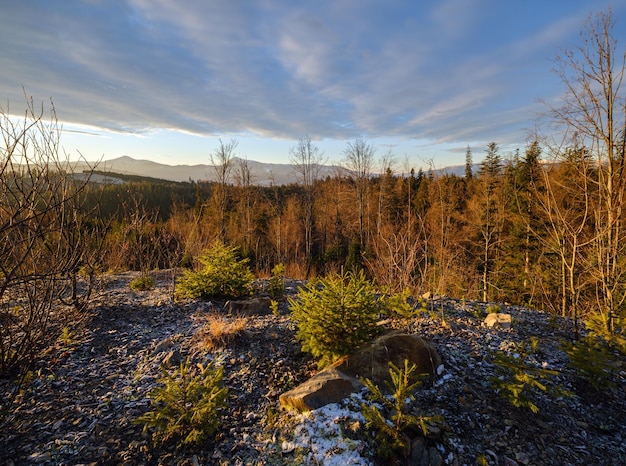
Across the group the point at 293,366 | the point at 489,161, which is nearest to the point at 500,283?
the point at 489,161

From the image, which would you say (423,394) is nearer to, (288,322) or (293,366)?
(293,366)

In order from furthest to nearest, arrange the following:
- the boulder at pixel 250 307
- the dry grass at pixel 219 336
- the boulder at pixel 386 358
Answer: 1. the boulder at pixel 250 307
2. the dry grass at pixel 219 336
3. the boulder at pixel 386 358

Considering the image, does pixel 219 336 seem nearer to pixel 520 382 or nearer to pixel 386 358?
pixel 386 358

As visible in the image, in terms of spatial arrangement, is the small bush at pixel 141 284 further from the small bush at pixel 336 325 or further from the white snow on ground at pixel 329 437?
the white snow on ground at pixel 329 437

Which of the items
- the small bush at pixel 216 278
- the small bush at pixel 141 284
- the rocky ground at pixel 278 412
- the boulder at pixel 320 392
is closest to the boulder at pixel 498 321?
the rocky ground at pixel 278 412

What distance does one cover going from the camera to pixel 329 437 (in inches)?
106

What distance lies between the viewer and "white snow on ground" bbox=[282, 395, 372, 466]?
8.27 ft

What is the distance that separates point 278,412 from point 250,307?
139 inches

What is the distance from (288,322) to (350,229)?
22.5m

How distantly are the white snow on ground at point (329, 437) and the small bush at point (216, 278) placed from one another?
13.8ft

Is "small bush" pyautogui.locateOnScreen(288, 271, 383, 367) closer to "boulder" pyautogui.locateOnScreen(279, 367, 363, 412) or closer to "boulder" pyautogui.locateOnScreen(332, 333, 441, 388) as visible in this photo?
"boulder" pyautogui.locateOnScreen(332, 333, 441, 388)

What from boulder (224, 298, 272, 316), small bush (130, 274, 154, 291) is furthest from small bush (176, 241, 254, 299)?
small bush (130, 274, 154, 291)

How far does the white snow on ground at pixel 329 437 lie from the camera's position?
2.52 metres

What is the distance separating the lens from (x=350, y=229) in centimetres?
2736
